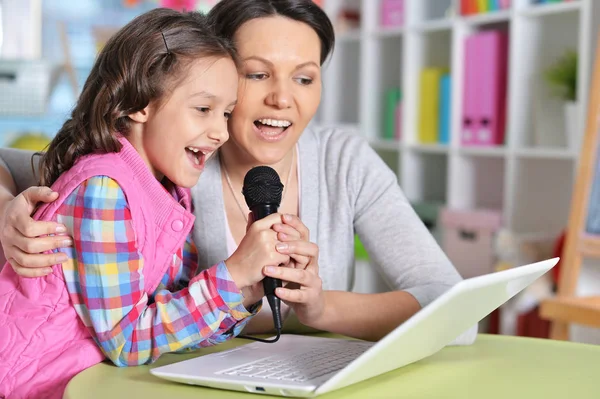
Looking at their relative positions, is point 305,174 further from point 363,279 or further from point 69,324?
point 363,279

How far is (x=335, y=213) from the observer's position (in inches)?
61.6

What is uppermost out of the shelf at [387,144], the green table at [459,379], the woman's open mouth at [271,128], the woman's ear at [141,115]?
the woman's ear at [141,115]

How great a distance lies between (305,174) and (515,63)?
5.35ft

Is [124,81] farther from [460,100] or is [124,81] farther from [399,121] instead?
[399,121]

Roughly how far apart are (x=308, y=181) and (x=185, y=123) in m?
0.43

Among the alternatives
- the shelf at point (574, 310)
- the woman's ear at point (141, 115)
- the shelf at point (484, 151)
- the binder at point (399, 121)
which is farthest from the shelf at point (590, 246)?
the woman's ear at point (141, 115)

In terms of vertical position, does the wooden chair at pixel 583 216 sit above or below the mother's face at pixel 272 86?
below

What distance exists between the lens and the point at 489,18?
10.3ft

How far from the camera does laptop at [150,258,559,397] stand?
3.00 feet

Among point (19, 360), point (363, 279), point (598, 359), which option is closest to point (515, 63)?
point (363, 279)

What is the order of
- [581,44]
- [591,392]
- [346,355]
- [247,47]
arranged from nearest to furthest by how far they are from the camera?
[591,392]
[346,355]
[247,47]
[581,44]

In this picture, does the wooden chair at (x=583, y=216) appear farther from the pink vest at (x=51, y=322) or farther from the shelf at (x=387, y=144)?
the pink vest at (x=51, y=322)

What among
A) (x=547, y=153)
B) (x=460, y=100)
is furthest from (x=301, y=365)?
(x=460, y=100)

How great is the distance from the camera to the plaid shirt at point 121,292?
3.41 ft
